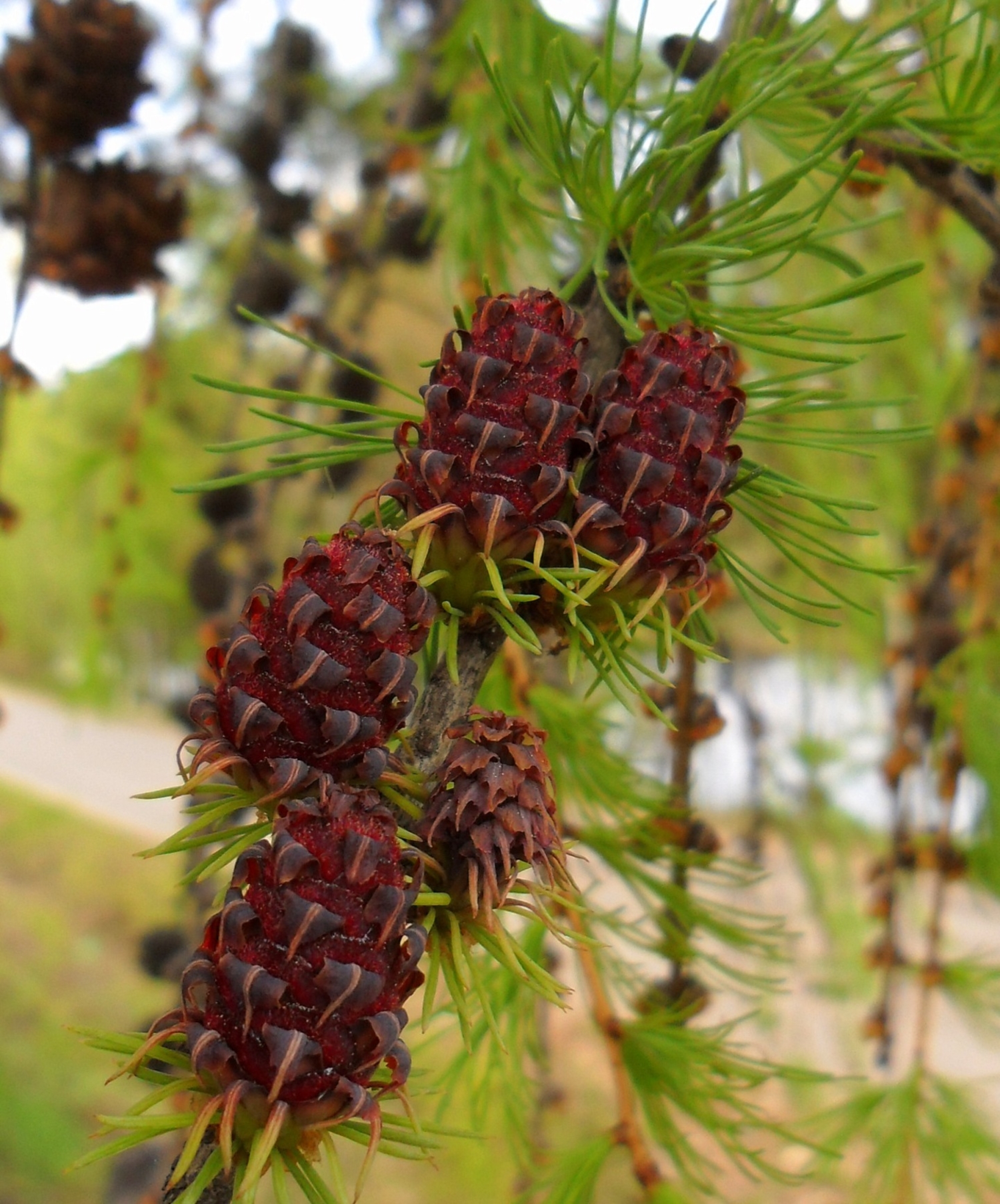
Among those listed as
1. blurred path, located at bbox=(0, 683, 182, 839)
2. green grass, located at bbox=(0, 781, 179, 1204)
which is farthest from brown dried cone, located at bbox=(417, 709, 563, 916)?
blurred path, located at bbox=(0, 683, 182, 839)

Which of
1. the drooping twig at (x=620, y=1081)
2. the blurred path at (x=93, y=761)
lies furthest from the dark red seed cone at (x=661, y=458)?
the blurred path at (x=93, y=761)

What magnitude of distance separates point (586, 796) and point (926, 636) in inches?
17.3

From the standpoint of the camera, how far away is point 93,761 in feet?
13.8

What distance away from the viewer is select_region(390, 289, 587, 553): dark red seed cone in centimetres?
A: 24

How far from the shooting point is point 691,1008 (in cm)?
41

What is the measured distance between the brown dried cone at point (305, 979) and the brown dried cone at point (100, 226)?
47 cm

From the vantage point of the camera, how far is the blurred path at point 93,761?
11.9 feet

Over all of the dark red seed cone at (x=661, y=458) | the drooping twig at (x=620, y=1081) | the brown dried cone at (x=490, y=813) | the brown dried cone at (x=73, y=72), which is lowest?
the drooping twig at (x=620, y=1081)

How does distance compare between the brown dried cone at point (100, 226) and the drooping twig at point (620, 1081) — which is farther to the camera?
the brown dried cone at point (100, 226)

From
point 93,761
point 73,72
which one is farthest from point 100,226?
point 93,761

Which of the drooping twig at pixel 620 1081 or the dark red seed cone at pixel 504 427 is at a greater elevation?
the dark red seed cone at pixel 504 427

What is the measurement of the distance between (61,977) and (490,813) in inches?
97.3

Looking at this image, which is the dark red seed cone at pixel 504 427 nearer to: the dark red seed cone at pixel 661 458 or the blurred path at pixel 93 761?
the dark red seed cone at pixel 661 458

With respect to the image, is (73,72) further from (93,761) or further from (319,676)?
(93,761)
